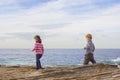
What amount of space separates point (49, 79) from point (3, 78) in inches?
80.6

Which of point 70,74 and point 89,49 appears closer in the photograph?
point 70,74

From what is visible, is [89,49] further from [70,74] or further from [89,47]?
[70,74]

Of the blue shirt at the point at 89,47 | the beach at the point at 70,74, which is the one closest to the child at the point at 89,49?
the blue shirt at the point at 89,47

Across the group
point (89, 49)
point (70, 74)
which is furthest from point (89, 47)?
point (70, 74)

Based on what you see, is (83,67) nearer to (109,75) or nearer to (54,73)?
(54,73)

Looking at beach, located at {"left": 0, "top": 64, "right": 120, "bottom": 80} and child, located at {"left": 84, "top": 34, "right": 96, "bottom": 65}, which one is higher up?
child, located at {"left": 84, "top": 34, "right": 96, "bottom": 65}

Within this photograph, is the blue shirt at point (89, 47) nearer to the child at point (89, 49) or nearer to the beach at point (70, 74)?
the child at point (89, 49)

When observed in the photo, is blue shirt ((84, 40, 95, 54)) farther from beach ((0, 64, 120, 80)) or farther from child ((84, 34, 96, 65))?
beach ((0, 64, 120, 80))

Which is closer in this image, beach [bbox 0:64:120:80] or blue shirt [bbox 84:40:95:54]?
beach [bbox 0:64:120:80]

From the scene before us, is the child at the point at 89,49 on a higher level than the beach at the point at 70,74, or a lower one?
higher

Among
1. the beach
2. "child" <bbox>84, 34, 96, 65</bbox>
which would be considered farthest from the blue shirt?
the beach

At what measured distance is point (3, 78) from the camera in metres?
17.0

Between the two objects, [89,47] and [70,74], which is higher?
[89,47]

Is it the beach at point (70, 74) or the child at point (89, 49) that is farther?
the child at point (89, 49)
